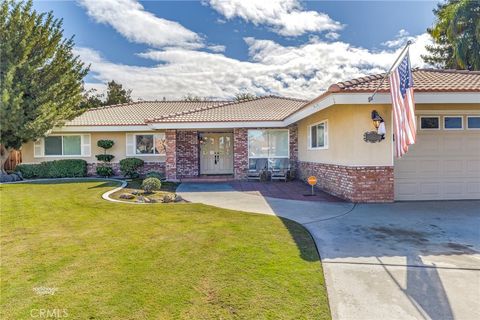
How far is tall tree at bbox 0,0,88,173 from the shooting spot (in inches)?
588

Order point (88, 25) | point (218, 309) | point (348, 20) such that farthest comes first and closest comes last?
point (88, 25) < point (348, 20) < point (218, 309)

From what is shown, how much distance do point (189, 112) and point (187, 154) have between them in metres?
2.36

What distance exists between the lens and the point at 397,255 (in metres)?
4.76

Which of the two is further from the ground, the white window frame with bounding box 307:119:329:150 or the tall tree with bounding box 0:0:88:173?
the tall tree with bounding box 0:0:88:173

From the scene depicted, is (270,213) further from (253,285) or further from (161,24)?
(161,24)

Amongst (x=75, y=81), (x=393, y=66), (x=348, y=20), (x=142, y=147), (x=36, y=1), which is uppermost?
(x=36, y=1)

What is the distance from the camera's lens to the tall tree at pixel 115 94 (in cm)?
3866

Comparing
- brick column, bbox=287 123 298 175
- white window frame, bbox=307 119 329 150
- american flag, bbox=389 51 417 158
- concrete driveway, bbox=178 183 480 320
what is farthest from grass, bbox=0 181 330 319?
brick column, bbox=287 123 298 175

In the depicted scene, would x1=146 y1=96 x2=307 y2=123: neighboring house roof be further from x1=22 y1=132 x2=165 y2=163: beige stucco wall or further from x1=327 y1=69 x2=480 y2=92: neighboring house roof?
x1=327 y1=69 x2=480 y2=92: neighboring house roof

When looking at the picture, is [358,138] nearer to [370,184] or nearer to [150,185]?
[370,184]

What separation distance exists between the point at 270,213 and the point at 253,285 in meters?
4.22

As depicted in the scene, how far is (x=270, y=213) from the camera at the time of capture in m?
7.86

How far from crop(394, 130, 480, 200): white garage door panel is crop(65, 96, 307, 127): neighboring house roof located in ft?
21.0

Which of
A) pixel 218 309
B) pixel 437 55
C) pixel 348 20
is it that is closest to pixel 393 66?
pixel 218 309
